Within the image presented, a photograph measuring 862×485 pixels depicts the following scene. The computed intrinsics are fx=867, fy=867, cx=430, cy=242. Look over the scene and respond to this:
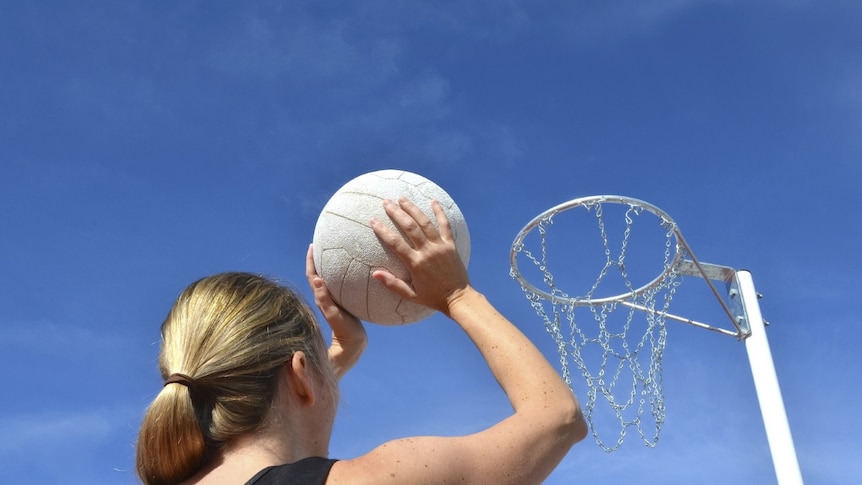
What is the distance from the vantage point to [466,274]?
120 inches

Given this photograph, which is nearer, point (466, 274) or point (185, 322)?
point (185, 322)

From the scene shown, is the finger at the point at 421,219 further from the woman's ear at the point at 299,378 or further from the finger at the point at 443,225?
the woman's ear at the point at 299,378

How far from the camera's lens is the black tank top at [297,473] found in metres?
2.19

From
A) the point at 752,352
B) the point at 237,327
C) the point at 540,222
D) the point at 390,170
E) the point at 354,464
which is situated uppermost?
the point at 540,222

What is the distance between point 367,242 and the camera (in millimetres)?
3861

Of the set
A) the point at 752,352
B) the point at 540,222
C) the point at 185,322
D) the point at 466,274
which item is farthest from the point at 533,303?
the point at 185,322

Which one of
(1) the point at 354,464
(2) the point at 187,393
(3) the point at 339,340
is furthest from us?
(3) the point at 339,340

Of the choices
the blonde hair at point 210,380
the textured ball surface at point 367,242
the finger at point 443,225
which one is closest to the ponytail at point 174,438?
the blonde hair at point 210,380

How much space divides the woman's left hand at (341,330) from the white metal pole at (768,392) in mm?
7342

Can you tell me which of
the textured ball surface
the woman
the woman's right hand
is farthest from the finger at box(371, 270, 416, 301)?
the woman

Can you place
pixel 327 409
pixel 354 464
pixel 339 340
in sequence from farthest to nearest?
1. pixel 339 340
2. pixel 327 409
3. pixel 354 464

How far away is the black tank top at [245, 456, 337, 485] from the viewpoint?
2188 mm

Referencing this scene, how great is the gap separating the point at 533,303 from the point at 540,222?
3.70 ft

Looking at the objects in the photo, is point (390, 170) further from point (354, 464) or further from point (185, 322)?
point (354, 464)
